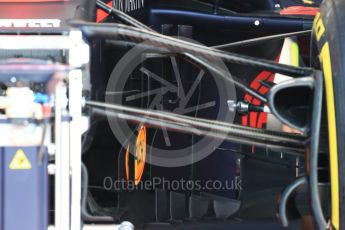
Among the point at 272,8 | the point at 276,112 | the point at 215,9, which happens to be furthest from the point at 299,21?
the point at 276,112

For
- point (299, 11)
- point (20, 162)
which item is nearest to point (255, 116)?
point (299, 11)

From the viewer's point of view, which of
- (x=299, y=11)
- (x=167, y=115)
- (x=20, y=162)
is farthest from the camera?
A: (x=299, y=11)

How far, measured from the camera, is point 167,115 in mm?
1671

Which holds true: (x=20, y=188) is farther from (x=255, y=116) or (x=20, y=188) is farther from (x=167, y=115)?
(x=255, y=116)

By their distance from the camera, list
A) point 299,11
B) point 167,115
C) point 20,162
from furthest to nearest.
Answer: point 299,11 < point 167,115 < point 20,162

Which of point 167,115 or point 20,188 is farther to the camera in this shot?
point 167,115

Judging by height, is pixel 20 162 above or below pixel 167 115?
below

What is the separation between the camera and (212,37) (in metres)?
2.46

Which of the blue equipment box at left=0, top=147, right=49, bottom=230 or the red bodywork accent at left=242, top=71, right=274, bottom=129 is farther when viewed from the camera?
the red bodywork accent at left=242, top=71, right=274, bottom=129

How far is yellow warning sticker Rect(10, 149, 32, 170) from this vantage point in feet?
4.71

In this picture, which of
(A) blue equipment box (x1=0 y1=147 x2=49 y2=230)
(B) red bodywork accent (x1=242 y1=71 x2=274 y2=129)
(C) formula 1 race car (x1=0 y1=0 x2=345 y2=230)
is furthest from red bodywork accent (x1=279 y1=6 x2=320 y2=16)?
(A) blue equipment box (x1=0 y1=147 x2=49 y2=230)

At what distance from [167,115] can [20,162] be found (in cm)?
45

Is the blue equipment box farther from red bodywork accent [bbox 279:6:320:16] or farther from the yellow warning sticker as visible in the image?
red bodywork accent [bbox 279:6:320:16]

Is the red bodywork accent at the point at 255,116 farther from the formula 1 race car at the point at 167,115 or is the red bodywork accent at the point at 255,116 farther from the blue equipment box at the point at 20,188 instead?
the blue equipment box at the point at 20,188
